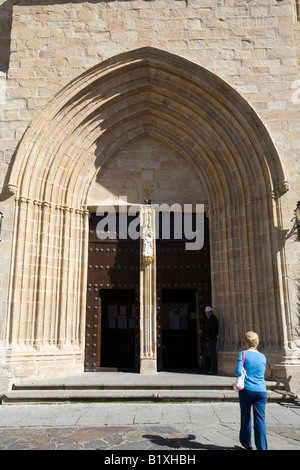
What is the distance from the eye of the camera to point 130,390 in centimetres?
621

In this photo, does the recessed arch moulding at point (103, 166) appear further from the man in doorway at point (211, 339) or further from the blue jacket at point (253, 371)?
the blue jacket at point (253, 371)

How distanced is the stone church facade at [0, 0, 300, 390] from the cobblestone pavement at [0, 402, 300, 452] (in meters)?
1.75

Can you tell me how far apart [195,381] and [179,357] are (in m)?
3.21

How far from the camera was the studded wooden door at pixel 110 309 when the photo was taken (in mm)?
8164

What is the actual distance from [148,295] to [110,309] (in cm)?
190

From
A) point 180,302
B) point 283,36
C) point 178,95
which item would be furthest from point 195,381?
point 283,36

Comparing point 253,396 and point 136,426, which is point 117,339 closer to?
Answer: point 136,426

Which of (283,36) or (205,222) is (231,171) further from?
(283,36)

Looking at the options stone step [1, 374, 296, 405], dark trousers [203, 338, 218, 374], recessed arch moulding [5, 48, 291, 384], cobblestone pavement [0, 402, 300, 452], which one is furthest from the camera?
dark trousers [203, 338, 218, 374]

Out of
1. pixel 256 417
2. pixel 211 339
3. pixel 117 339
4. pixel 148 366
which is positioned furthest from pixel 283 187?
pixel 117 339

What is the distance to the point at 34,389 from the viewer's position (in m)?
6.35

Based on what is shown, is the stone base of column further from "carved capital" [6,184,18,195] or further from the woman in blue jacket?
the woman in blue jacket

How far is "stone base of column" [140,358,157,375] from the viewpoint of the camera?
7699 mm

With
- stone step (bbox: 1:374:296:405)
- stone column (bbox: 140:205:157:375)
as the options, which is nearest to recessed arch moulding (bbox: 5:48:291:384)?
stone step (bbox: 1:374:296:405)
